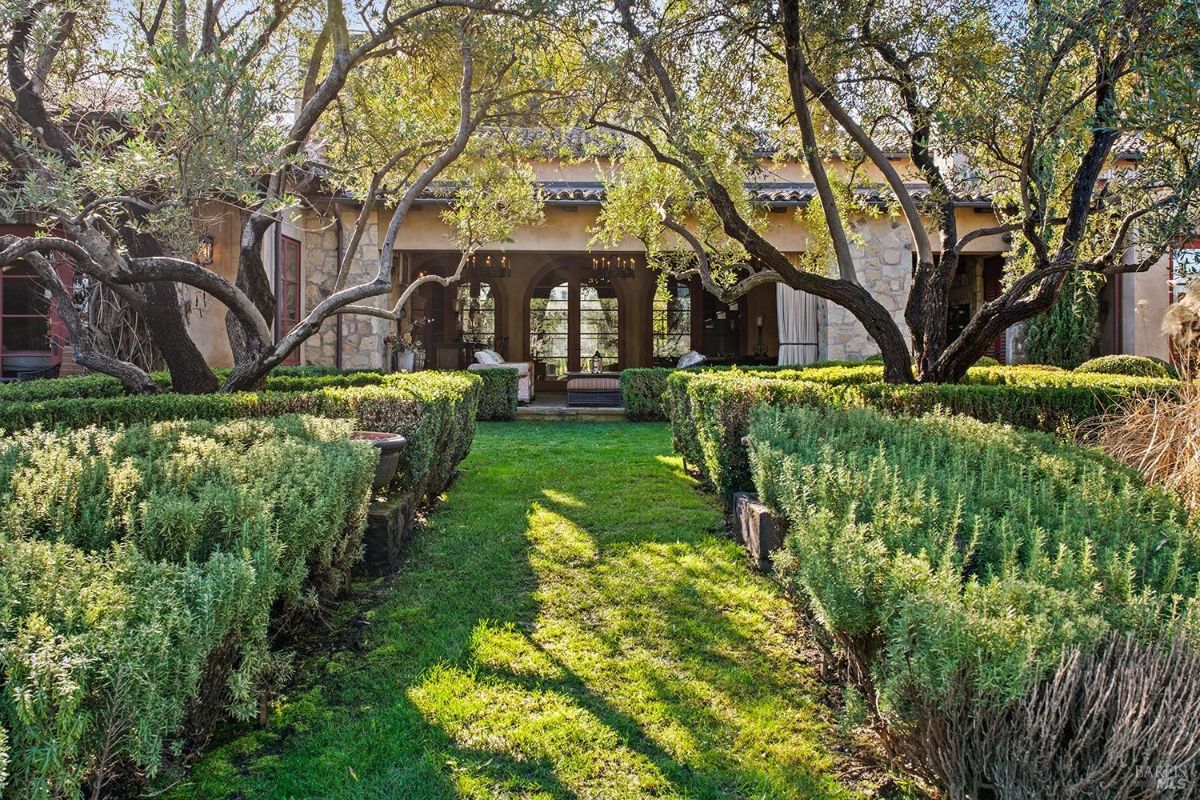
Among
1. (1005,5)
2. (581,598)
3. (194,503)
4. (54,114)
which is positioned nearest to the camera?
(194,503)

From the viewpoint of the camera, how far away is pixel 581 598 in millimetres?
3600

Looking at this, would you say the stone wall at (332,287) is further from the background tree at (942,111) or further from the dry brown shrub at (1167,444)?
the dry brown shrub at (1167,444)

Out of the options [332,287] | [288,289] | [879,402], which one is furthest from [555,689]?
[332,287]

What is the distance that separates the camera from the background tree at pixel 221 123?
4.00 meters

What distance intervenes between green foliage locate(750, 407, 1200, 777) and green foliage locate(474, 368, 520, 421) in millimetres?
8515

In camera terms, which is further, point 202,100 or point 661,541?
point 661,541

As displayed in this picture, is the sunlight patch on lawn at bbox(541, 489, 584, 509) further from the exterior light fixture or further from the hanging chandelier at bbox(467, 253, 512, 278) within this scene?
the hanging chandelier at bbox(467, 253, 512, 278)

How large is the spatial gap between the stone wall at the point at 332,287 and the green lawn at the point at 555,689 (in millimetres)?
8167

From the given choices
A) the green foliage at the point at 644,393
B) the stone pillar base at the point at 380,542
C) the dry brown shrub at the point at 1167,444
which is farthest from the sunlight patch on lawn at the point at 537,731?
the green foliage at the point at 644,393

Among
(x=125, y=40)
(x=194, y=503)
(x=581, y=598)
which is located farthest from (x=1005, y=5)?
(x=125, y=40)

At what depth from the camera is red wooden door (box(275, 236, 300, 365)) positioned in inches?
430

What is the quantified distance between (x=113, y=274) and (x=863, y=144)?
228 inches

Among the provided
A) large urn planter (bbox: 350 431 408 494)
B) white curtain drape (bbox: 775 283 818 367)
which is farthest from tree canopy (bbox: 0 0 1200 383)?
white curtain drape (bbox: 775 283 818 367)

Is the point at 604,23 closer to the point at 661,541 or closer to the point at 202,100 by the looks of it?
the point at 202,100
